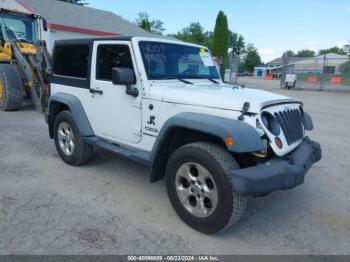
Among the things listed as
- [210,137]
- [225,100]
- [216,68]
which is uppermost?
[216,68]

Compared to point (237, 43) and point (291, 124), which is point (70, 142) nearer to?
point (291, 124)

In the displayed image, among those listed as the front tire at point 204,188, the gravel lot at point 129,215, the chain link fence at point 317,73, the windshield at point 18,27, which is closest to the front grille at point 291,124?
the front tire at point 204,188

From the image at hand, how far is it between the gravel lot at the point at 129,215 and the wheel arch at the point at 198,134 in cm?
63

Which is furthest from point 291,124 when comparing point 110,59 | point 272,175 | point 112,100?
point 110,59

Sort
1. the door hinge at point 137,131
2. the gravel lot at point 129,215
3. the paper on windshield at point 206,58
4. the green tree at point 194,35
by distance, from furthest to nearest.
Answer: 1. the green tree at point 194,35
2. the paper on windshield at point 206,58
3. the door hinge at point 137,131
4. the gravel lot at point 129,215

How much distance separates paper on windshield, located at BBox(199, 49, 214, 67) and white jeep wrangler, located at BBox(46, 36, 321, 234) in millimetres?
33

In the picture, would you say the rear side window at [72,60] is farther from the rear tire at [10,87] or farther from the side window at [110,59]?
the rear tire at [10,87]

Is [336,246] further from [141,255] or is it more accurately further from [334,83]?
[334,83]

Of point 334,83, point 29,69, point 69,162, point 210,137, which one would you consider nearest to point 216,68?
point 210,137

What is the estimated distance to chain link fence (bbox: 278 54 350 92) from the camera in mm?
21469

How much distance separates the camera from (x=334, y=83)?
2162 centimetres

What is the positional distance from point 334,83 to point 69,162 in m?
20.6

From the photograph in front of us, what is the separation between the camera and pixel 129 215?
375 cm

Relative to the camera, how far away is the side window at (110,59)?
166 inches
